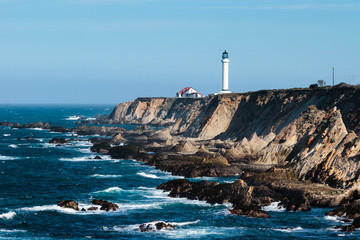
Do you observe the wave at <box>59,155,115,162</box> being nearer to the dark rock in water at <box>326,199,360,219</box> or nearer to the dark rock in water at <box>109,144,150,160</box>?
the dark rock in water at <box>109,144,150,160</box>

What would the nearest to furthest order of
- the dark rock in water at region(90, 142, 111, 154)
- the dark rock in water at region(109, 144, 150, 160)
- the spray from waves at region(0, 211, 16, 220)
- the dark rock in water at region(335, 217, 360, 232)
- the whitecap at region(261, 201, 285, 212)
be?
the dark rock in water at region(335, 217, 360, 232), the spray from waves at region(0, 211, 16, 220), the whitecap at region(261, 201, 285, 212), the dark rock in water at region(109, 144, 150, 160), the dark rock in water at region(90, 142, 111, 154)

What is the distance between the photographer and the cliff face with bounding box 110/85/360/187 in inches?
2527

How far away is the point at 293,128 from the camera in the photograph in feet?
289

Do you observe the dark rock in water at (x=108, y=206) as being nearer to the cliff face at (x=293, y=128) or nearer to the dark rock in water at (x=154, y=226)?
the dark rock in water at (x=154, y=226)

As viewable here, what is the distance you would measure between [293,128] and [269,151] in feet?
25.2

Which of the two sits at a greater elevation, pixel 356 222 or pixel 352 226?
pixel 356 222

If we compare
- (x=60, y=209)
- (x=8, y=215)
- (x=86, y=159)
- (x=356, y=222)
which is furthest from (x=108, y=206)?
(x=86, y=159)

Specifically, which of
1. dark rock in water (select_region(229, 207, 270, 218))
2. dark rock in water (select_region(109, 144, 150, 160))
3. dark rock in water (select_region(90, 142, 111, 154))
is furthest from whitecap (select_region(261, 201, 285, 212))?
dark rock in water (select_region(90, 142, 111, 154))

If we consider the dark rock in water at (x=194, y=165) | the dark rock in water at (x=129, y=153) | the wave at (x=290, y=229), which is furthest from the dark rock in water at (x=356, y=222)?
the dark rock in water at (x=129, y=153)

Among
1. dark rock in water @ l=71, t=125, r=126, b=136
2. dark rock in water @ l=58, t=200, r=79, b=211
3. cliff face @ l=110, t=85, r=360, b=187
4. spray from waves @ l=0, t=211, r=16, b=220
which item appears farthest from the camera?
dark rock in water @ l=71, t=125, r=126, b=136

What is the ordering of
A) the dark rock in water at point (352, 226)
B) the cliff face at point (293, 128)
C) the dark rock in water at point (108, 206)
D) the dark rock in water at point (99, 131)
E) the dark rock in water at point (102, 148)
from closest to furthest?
1. the dark rock in water at point (352, 226)
2. the dark rock in water at point (108, 206)
3. the cliff face at point (293, 128)
4. the dark rock in water at point (102, 148)
5. the dark rock in water at point (99, 131)

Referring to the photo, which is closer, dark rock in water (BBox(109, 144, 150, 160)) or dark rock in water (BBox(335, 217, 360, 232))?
dark rock in water (BBox(335, 217, 360, 232))

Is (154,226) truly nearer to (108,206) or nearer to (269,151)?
(108,206)

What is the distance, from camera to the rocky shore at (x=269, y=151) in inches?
2296
